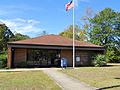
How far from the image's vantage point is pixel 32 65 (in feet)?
112

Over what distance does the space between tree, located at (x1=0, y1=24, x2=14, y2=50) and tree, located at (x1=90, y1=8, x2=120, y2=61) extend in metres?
28.9

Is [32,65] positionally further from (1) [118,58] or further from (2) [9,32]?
(2) [9,32]

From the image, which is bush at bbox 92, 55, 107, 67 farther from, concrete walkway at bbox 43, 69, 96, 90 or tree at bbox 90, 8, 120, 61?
tree at bbox 90, 8, 120, 61

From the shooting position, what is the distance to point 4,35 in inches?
3034

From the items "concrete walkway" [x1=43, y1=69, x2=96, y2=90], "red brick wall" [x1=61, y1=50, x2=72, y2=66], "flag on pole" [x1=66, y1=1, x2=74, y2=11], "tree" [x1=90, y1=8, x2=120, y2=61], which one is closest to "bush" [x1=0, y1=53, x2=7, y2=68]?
"red brick wall" [x1=61, y1=50, x2=72, y2=66]

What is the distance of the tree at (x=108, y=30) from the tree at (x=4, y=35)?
2891 cm

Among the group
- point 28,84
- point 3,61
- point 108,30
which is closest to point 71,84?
point 28,84

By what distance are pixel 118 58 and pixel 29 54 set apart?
26.3 meters

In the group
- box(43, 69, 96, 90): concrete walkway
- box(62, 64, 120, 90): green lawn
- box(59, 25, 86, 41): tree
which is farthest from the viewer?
box(59, 25, 86, 41): tree

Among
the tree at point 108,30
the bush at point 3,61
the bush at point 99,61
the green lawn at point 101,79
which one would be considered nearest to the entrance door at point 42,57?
the bush at point 3,61

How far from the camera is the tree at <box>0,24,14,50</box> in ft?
239

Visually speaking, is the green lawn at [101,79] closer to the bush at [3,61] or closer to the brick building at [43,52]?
the brick building at [43,52]

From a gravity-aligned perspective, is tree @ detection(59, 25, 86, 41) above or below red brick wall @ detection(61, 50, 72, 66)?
above

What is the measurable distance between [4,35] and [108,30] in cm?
3521
